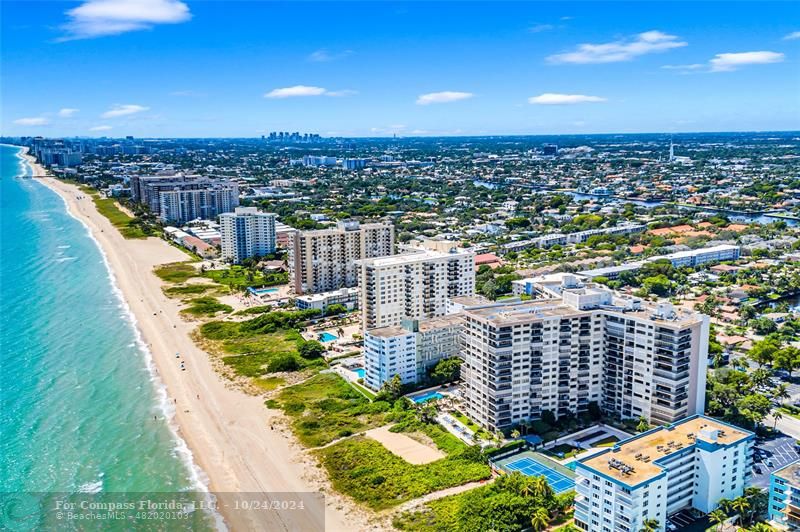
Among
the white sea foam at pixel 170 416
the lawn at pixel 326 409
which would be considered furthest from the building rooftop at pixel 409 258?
the white sea foam at pixel 170 416

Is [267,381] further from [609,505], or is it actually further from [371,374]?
[609,505]

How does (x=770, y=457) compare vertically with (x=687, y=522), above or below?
above

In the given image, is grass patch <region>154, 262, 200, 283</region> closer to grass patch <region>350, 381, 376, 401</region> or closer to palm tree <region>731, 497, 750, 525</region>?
grass patch <region>350, 381, 376, 401</region>

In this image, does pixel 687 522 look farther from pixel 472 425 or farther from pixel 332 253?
pixel 332 253

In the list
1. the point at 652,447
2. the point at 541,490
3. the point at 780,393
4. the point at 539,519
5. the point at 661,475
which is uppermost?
the point at 652,447

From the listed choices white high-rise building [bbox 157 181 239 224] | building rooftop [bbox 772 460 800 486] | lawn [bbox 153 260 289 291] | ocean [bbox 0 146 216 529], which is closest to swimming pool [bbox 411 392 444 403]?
ocean [bbox 0 146 216 529]

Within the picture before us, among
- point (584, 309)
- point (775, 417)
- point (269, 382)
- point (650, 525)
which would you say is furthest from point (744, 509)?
point (269, 382)

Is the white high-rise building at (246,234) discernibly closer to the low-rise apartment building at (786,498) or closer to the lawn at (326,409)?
the lawn at (326,409)
